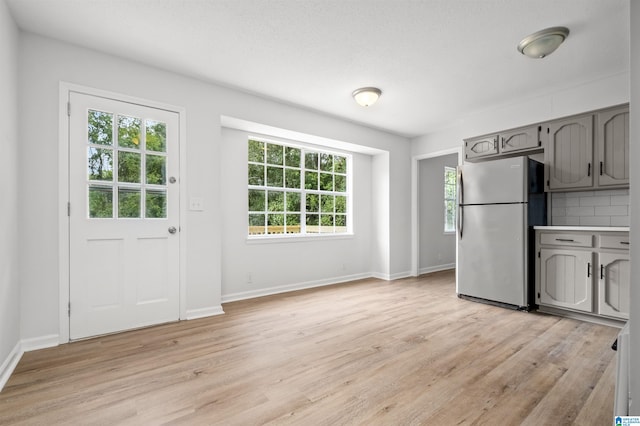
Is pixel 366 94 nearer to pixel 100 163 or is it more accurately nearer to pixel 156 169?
pixel 156 169

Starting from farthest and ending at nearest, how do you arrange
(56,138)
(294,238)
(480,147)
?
1. (294,238)
2. (480,147)
3. (56,138)

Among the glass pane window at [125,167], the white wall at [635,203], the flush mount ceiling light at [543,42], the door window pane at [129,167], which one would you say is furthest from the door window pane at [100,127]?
the flush mount ceiling light at [543,42]

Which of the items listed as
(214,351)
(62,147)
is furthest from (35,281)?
(214,351)

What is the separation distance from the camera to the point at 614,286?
9.69ft

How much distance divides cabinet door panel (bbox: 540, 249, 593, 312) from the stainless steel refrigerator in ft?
0.47

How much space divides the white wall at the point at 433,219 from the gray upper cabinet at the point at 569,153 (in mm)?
2309

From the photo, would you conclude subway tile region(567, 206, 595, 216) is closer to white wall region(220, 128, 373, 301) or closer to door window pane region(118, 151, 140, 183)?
white wall region(220, 128, 373, 301)

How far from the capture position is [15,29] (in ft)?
7.75

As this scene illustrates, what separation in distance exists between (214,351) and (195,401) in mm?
667

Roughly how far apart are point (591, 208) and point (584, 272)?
0.89 m

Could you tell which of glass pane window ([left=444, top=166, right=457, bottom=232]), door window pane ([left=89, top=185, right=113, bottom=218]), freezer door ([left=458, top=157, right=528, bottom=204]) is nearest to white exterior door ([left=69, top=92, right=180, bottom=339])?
door window pane ([left=89, top=185, right=113, bottom=218])

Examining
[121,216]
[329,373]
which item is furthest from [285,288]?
[329,373]

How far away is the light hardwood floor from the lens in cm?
166

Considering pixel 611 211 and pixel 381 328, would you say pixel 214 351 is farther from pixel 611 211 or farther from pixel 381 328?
pixel 611 211
